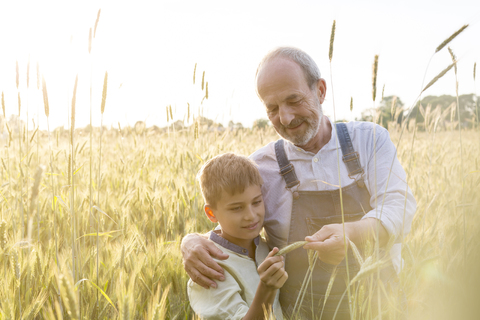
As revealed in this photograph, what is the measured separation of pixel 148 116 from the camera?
12.9 feet

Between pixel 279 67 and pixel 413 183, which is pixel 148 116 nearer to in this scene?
pixel 279 67

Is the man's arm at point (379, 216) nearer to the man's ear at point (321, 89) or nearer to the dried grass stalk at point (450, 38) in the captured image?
the dried grass stalk at point (450, 38)

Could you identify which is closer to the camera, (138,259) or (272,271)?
(272,271)

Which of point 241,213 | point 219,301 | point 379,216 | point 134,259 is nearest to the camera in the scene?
point 379,216

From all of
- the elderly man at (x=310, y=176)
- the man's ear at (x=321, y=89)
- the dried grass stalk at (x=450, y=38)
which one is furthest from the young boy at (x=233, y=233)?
the dried grass stalk at (x=450, y=38)

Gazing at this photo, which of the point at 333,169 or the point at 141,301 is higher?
the point at 333,169

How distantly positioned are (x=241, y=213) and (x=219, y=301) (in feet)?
1.34

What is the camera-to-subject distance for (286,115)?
1901 millimetres

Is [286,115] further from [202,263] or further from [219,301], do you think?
[219,301]

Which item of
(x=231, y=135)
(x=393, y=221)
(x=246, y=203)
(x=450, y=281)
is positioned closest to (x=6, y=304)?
(x=246, y=203)

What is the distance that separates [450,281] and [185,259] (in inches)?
48.7

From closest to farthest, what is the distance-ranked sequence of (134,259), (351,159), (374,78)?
(374,78), (134,259), (351,159)

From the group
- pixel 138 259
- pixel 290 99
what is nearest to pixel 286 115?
pixel 290 99

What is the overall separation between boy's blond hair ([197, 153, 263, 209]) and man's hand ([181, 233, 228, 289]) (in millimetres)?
237
